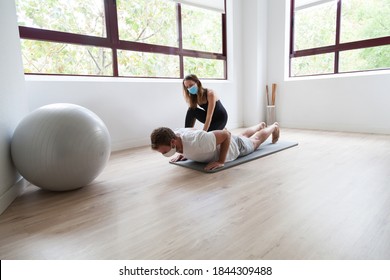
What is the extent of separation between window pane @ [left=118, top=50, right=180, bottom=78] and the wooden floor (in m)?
1.69

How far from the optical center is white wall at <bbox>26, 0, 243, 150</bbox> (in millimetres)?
2602

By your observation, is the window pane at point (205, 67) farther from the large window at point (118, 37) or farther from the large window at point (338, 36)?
the large window at point (338, 36)

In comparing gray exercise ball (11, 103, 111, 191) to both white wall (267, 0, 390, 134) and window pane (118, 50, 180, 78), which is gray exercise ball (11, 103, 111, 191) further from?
white wall (267, 0, 390, 134)

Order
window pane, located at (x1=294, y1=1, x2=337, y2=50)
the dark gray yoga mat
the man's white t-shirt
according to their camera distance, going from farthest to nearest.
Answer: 1. window pane, located at (x1=294, y1=1, x2=337, y2=50)
2. the dark gray yoga mat
3. the man's white t-shirt

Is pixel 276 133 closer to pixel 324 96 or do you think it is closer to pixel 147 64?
pixel 324 96

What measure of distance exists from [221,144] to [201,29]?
9.12ft

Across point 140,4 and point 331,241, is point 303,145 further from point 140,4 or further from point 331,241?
point 140,4

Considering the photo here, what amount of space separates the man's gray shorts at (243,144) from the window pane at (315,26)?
276cm

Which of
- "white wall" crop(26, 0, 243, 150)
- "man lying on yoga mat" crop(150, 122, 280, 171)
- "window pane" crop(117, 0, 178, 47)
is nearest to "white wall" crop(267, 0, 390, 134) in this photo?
"white wall" crop(26, 0, 243, 150)

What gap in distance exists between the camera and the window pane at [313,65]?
4.15 meters

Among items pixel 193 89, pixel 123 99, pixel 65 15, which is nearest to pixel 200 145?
pixel 193 89

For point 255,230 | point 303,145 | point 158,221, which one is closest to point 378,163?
point 303,145

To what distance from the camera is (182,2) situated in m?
3.71

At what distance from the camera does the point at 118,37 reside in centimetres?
318
